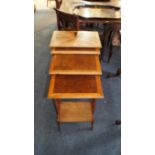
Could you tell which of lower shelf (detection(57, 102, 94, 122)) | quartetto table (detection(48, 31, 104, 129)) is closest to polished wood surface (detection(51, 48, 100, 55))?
quartetto table (detection(48, 31, 104, 129))

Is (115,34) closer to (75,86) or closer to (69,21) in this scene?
(69,21)

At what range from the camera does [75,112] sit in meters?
1.82

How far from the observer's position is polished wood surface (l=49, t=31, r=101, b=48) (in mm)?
1587

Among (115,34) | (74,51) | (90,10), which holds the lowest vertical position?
(74,51)

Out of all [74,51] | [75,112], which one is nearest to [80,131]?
[75,112]

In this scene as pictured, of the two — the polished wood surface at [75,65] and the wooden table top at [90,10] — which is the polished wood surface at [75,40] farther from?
the wooden table top at [90,10]

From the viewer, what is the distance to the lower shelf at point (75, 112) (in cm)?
175

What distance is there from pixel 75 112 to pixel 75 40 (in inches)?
25.0

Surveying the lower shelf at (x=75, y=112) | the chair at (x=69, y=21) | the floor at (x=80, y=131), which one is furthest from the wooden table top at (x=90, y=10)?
the lower shelf at (x=75, y=112)

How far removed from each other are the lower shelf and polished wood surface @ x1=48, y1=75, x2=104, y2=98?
40cm
